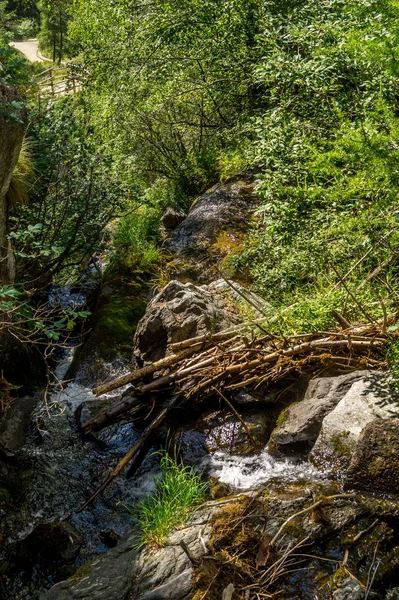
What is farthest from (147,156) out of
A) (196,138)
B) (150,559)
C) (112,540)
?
(150,559)

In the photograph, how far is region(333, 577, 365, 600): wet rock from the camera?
11.0 ft

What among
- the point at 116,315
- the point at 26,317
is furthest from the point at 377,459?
the point at 116,315

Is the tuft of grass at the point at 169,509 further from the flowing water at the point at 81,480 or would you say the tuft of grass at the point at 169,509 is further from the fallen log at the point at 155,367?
the fallen log at the point at 155,367

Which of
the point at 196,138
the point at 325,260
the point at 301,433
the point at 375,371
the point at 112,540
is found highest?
the point at 196,138

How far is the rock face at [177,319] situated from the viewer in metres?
6.58

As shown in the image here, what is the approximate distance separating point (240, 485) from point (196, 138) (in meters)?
9.41

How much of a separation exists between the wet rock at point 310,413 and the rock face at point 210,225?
3.90m

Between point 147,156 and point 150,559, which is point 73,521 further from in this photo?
point 147,156

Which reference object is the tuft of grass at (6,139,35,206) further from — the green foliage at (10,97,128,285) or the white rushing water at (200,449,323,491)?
the white rushing water at (200,449,323,491)

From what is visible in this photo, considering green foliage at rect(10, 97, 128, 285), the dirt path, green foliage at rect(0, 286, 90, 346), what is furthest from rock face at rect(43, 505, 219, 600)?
the dirt path

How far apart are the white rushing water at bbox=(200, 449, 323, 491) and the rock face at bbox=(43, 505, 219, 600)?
798 mm

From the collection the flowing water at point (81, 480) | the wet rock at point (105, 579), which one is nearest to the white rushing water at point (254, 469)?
the flowing water at point (81, 480)

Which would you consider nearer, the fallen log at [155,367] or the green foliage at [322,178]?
the green foliage at [322,178]

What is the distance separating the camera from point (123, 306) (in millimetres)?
8930
